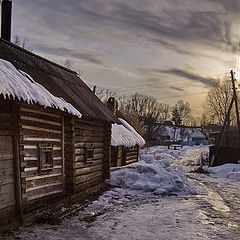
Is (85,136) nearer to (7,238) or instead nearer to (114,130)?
(7,238)

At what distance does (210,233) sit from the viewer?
27.2 ft

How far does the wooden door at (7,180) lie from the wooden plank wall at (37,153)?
1.27 ft

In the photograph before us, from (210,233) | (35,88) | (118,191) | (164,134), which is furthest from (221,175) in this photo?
(164,134)

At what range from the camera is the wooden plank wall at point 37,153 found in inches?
353

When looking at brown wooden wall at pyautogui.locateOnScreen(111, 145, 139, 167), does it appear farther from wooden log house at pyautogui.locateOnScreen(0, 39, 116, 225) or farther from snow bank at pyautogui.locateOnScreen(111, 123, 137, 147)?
wooden log house at pyautogui.locateOnScreen(0, 39, 116, 225)

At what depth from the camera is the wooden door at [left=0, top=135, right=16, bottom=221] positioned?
25.8ft

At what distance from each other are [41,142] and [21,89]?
2.38 m

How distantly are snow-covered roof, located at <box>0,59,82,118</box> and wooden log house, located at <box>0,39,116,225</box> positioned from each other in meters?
0.03

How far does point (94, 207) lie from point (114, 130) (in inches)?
408

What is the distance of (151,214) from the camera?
1041 centimetres

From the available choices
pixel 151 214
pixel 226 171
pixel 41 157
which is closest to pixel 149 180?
pixel 151 214

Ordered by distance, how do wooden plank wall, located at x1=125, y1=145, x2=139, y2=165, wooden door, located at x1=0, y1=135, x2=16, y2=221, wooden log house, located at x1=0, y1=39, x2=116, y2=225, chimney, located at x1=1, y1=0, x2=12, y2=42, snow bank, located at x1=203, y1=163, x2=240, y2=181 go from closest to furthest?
wooden door, located at x1=0, y1=135, x2=16, y2=221 < wooden log house, located at x1=0, y1=39, x2=116, y2=225 < chimney, located at x1=1, y1=0, x2=12, y2=42 < snow bank, located at x1=203, y1=163, x2=240, y2=181 < wooden plank wall, located at x1=125, y1=145, x2=139, y2=165

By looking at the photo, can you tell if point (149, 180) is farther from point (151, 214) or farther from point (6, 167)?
point (6, 167)

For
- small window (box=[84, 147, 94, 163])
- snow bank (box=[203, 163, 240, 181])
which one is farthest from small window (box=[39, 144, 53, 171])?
snow bank (box=[203, 163, 240, 181])
